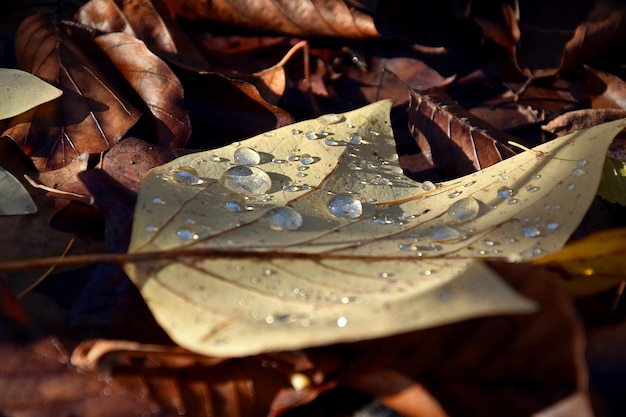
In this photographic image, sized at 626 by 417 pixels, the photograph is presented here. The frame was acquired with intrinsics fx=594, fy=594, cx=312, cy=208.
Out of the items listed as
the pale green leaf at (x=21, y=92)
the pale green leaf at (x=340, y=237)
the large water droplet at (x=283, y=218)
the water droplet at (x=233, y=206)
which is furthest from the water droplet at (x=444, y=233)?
the pale green leaf at (x=21, y=92)

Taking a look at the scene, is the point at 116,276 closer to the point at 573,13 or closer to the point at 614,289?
the point at 614,289

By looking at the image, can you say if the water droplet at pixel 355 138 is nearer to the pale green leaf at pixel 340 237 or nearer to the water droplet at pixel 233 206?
the pale green leaf at pixel 340 237

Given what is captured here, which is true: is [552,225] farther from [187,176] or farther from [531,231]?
[187,176]

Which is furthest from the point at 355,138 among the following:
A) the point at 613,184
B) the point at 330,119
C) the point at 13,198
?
the point at 13,198

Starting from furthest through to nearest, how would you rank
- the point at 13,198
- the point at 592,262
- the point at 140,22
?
the point at 140,22
the point at 13,198
the point at 592,262

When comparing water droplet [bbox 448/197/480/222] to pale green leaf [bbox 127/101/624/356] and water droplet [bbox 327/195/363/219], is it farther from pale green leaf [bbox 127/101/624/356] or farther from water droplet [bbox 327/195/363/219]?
water droplet [bbox 327/195/363/219]

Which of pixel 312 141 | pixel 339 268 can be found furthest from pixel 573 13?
pixel 339 268
